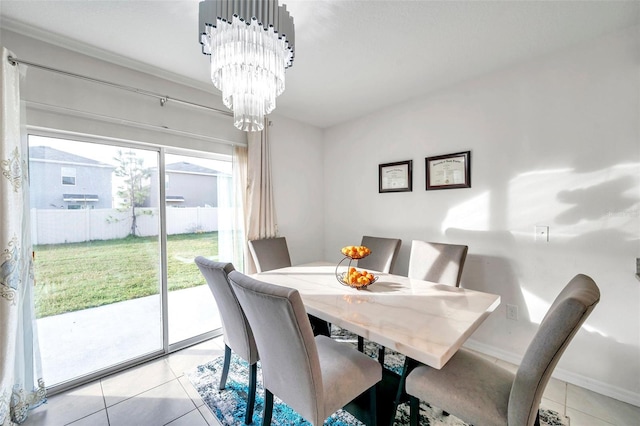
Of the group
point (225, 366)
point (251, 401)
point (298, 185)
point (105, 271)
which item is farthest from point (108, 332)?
point (298, 185)

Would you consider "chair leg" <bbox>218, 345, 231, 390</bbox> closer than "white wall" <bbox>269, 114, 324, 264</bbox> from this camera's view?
Yes

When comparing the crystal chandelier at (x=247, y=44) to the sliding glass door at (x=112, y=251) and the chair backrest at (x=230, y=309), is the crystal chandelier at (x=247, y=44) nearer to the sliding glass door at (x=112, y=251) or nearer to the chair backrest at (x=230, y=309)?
the chair backrest at (x=230, y=309)

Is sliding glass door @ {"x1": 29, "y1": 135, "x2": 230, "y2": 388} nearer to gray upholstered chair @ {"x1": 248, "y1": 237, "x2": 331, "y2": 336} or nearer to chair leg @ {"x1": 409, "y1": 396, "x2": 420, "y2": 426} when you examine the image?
gray upholstered chair @ {"x1": 248, "y1": 237, "x2": 331, "y2": 336}

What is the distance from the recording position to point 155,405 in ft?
5.72

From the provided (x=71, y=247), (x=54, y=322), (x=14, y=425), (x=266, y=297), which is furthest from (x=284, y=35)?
(x=14, y=425)

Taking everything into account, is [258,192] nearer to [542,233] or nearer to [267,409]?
[267,409]

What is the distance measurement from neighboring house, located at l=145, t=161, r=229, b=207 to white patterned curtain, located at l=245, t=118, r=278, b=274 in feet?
1.07

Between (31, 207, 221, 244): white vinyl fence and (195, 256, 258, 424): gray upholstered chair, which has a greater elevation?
(31, 207, 221, 244): white vinyl fence

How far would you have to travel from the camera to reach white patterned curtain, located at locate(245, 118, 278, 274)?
2.79 metres

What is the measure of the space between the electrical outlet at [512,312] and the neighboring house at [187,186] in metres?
2.89

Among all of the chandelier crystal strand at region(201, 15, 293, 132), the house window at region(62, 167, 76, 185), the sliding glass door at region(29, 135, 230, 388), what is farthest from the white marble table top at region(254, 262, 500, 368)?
the house window at region(62, 167, 76, 185)

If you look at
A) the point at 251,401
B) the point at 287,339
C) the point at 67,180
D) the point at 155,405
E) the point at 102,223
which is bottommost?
the point at 155,405

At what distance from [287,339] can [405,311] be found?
667 mm

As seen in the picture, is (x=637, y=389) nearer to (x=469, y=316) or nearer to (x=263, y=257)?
(x=469, y=316)
